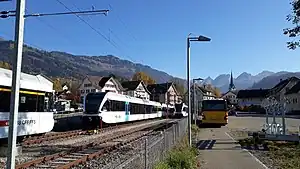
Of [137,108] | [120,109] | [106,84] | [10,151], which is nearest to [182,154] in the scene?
[10,151]

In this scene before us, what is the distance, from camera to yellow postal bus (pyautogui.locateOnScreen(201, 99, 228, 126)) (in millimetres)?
36219

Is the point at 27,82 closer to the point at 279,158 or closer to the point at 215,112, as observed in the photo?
the point at 279,158

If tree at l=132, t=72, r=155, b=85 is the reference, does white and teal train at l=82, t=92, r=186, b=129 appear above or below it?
below

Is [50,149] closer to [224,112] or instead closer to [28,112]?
[28,112]

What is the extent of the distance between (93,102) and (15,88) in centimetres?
2768

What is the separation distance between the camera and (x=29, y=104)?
55.0 feet

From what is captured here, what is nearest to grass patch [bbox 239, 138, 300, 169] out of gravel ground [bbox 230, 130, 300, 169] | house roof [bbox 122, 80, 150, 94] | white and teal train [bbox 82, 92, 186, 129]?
gravel ground [bbox 230, 130, 300, 169]

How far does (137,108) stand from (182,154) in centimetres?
3268

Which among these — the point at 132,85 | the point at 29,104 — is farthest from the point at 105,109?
the point at 132,85

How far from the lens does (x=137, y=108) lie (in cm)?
4303

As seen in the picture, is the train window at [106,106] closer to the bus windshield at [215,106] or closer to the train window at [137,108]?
the train window at [137,108]

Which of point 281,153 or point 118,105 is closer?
point 281,153

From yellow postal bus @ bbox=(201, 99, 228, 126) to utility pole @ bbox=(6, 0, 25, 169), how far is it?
1330 inches

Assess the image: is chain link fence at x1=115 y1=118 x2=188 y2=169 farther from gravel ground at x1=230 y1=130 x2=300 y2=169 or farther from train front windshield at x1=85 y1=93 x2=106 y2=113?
train front windshield at x1=85 y1=93 x2=106 y2=113
